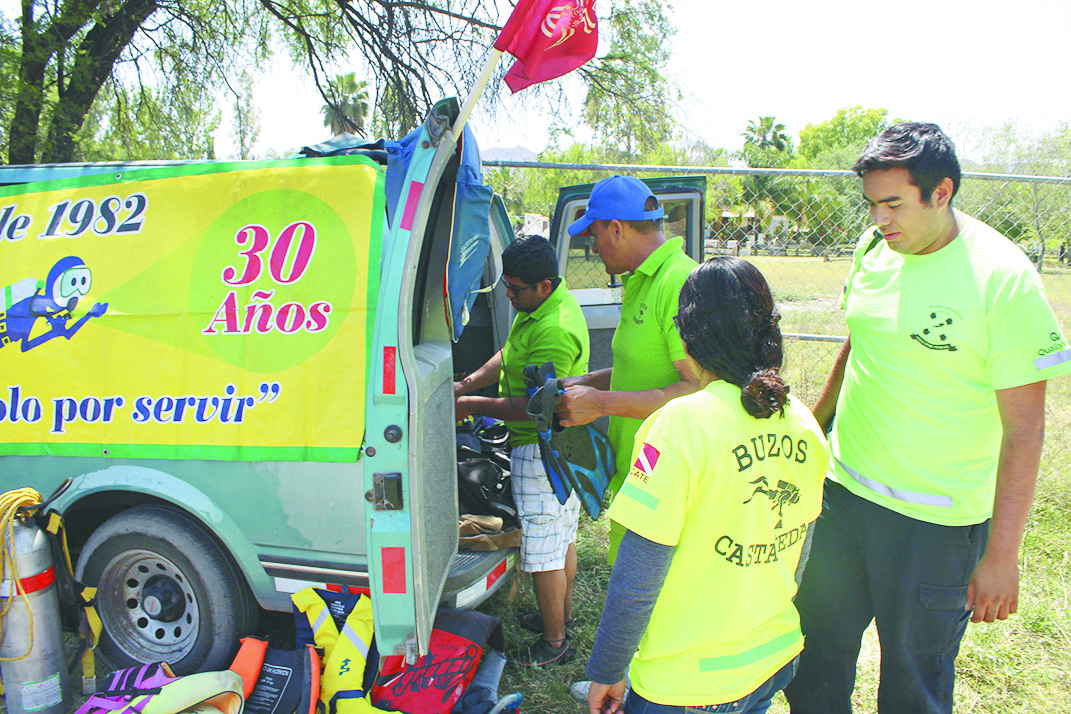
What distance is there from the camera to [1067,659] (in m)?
3.12

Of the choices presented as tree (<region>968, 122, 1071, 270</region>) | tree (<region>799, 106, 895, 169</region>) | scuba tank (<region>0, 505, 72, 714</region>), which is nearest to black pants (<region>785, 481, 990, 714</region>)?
scuba tank (<region>0, 505, 72, 714</region>)

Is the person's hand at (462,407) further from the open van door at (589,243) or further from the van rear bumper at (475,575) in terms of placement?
the open van door at (589,243)

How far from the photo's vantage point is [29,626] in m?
2.51

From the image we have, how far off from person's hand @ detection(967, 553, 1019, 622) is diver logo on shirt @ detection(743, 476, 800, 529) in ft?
2.53

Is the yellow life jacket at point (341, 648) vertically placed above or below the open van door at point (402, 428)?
below

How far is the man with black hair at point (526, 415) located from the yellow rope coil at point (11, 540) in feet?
5.82

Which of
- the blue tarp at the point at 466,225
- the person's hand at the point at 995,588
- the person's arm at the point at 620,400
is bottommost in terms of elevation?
the person's hand at the point at 995,588

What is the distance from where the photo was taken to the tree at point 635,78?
695 centimetres

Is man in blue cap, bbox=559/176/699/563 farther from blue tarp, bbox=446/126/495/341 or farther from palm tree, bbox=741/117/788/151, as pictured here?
palm tree, bbox=741/117/788/151

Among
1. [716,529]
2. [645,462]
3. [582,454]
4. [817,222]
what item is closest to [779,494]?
[716,529]

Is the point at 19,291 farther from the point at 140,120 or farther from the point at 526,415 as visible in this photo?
the point at 140,120

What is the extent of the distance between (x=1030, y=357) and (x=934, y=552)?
2.06ft

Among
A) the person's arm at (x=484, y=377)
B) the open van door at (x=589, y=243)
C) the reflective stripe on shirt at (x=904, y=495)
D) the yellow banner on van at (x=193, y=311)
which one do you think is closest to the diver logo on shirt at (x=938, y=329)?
the reflective stripe on shirt at (x=904, y=495)

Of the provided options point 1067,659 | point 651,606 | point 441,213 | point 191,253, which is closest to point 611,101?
point 441,213
